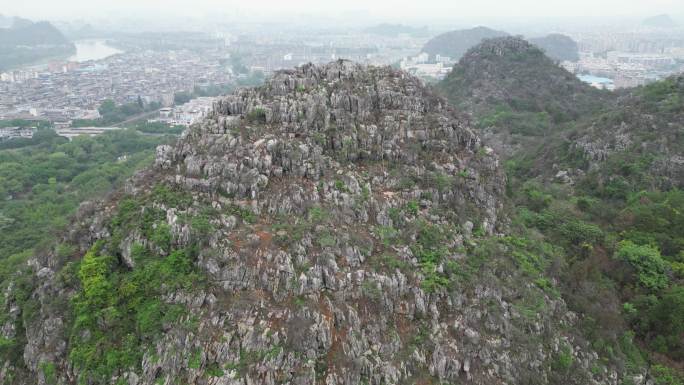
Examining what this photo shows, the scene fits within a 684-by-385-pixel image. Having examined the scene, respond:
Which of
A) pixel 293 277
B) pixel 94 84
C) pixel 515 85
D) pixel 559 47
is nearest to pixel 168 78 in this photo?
pixel 94 84

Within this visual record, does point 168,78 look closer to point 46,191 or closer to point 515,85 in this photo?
point 46,191

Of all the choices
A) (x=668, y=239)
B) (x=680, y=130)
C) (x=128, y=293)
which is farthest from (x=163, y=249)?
(x=680, y=130)

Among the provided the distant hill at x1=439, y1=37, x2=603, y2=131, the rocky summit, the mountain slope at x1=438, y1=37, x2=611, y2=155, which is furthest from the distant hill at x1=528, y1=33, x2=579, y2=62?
the rocky summit

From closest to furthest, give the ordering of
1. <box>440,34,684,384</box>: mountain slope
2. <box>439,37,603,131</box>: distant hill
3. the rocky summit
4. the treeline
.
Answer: the rocky summit, <box>440,34,684,384</box>: mountain slope, the treeline, <box>439,37,603,131</box>: distant hill

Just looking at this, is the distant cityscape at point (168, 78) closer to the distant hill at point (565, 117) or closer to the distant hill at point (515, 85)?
the distant hill at point (515, 85)

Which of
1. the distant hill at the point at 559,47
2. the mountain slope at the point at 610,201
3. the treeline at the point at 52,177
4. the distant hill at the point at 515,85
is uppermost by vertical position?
the distant hill at the point at 559,47

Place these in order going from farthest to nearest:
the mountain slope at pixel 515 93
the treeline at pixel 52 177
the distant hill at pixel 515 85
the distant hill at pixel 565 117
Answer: the distant hill at pixel 515 85
the mountain slope at pixel 515 93
the distant hill at pixel 565 117
the treeline at pixel 52 177

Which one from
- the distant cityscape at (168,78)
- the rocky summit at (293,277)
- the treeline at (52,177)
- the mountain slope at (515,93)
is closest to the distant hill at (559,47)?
the distant cityscape at (168,78)

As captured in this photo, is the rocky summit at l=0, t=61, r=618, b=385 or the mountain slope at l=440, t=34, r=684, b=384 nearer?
the rocky summit at l=0, t=61, r=618, b=385

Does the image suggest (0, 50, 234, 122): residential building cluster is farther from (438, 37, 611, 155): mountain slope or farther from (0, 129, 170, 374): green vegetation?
(438, 37, 611, 155): mountain slope
